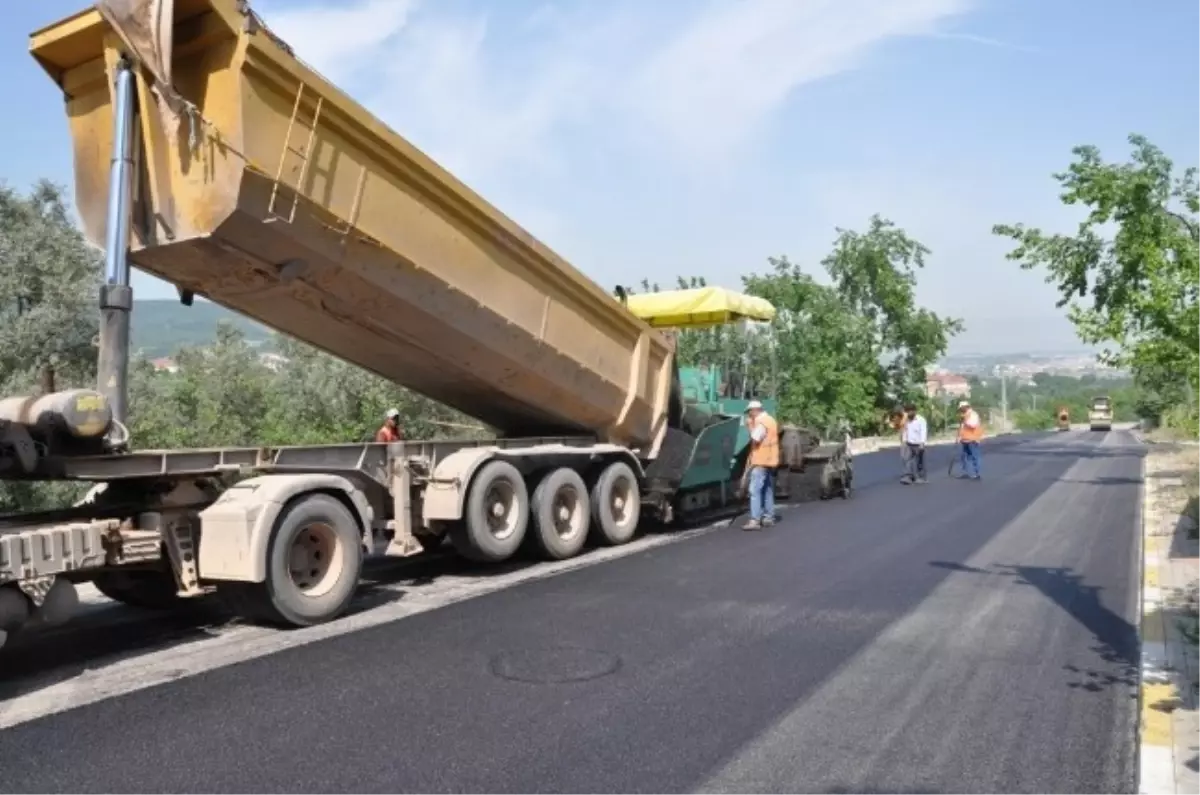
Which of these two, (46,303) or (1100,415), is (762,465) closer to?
(46,303)

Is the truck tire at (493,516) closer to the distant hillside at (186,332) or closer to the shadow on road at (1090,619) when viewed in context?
the shadow on road at (1090,619)

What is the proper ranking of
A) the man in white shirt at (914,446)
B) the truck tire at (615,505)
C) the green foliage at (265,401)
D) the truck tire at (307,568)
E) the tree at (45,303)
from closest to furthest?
the truck tire at (307,568) → the truck tire at (615,505) → the tree at (45,303) → the green foliage at (265,401) → the man in white shirt at (914,446)

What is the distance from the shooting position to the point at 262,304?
303 inches

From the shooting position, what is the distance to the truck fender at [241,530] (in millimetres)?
6281

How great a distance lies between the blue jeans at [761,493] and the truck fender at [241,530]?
251 inches

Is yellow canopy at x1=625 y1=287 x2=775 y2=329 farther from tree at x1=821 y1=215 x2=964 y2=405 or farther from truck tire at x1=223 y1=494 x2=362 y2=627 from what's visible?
tree at x1=821 y1=215 x2=964 y2=405

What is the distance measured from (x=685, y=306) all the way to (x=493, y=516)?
3872 millimetres

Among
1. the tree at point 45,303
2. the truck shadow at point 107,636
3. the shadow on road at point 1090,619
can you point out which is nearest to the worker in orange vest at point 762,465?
the shadow on road at point 1090,619

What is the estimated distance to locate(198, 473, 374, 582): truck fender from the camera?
6.28m

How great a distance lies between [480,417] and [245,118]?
475 cm

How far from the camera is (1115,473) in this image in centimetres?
2019

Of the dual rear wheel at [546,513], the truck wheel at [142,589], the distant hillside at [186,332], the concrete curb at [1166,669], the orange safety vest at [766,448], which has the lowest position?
the concrete curb at [1166,669]

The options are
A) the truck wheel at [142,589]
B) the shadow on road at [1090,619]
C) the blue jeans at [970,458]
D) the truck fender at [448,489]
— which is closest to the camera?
the shadow on road at [1090,619]

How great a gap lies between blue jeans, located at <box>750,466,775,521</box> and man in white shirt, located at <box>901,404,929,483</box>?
6599 millimetres
